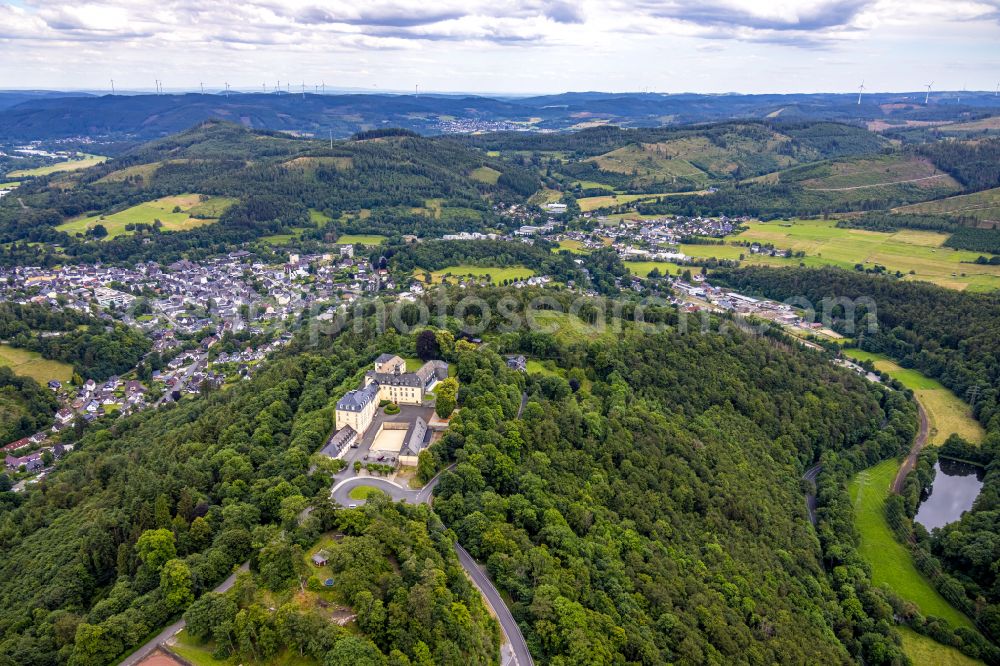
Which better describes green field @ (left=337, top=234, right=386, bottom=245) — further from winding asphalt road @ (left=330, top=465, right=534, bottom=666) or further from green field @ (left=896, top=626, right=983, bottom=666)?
green field @ (left=896, top=626, right=983, bottom=666)

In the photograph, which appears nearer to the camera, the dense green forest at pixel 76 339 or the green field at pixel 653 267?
the dense green forest at pixel 76 339

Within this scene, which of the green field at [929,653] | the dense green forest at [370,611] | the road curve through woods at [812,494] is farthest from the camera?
the road curve through woods at [812,494]

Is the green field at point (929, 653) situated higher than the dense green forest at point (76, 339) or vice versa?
the dense green forest at point (76, 339)

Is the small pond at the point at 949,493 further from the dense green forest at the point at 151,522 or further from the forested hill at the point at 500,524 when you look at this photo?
the dense green forest at the point at 151,522

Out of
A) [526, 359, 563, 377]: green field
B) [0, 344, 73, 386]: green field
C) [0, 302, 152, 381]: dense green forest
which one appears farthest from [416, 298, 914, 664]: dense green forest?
[0, 344, 73, 386]: green field

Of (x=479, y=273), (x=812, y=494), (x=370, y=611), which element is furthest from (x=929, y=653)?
(x=479, y=273)

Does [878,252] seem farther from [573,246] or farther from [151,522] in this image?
[151,522]

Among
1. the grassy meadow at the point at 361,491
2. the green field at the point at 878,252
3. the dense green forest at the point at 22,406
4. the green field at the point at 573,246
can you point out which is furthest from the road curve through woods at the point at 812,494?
the dense green forest at the point at 22,406
